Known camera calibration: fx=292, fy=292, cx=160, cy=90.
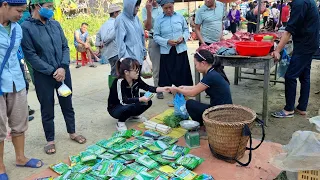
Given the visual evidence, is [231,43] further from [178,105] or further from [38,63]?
[38,63]

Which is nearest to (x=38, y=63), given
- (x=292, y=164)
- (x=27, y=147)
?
(x=27, y=147)

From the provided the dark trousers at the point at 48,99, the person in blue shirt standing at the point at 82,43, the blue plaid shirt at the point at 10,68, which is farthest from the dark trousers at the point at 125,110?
the person in blue shirt standing at the point at 82,43

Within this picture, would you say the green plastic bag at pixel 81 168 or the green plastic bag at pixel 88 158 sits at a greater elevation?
the green plastic bag at pixel 88 158

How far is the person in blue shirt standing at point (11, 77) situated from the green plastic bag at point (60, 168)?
455mm

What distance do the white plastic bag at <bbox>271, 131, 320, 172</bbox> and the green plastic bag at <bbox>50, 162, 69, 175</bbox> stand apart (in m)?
2.00

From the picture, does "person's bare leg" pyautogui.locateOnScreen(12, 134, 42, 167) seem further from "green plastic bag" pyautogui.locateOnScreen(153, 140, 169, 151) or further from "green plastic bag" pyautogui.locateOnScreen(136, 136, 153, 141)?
"green plastic bag" pyautogui.locateOnScreen(153, 140, 169, 151)

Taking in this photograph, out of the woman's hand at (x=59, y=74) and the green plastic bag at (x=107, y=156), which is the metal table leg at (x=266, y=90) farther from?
the woman's hand at (x=59, y=74)

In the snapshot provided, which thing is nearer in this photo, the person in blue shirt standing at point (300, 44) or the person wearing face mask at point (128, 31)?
the person in blue shirt standing at point (300, 44)

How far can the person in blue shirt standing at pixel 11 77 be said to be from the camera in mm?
2629

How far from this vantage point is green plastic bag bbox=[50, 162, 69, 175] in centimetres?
290

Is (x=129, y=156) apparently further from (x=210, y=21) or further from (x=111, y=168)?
(x=210, y=21)

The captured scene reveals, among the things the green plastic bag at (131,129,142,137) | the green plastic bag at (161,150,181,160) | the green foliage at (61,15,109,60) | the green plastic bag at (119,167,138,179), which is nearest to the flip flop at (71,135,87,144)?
the green plastic bag at (131,129,142,137)

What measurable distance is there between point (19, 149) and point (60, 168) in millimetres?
510

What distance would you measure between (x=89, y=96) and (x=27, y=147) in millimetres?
2120
